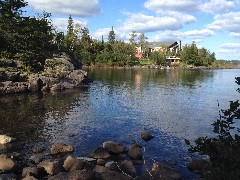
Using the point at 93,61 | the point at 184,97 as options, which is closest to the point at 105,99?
the point at 184,97

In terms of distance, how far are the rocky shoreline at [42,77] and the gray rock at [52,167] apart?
129 ft

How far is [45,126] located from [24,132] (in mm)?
3102

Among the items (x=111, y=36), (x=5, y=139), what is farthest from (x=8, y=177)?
(x=111, y=36)

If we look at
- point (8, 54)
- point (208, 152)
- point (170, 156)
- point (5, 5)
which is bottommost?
point (170, 156)

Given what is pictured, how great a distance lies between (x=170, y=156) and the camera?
25125 millimetres

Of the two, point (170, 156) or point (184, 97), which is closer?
point (170, 156)

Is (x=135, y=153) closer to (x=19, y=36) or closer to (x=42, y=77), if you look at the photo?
(x=42, y=77)

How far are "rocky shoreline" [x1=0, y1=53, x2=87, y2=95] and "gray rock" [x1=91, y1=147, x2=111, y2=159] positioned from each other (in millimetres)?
38117

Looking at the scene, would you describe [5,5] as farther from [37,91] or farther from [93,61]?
[93,61]

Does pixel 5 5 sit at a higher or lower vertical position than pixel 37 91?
higher

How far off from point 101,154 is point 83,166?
143 inches

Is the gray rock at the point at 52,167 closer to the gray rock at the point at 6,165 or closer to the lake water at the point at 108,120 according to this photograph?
the gray rock at the point at 6,165

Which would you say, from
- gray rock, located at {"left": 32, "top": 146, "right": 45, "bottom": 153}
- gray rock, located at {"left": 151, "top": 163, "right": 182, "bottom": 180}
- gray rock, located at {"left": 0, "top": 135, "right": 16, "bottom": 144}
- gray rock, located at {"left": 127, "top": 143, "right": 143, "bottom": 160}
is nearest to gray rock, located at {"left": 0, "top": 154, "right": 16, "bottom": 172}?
gray rock, located at {"left": 32, "top": 146, "right": 45, "bottom": 153}

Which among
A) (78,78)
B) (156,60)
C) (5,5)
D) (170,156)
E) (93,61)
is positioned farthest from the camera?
(156,60)
